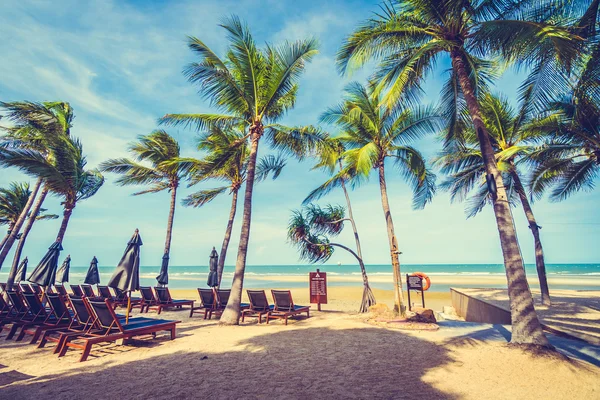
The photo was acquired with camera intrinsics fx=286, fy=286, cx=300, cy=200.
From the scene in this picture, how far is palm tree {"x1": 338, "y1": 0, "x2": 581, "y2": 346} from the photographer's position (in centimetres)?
531

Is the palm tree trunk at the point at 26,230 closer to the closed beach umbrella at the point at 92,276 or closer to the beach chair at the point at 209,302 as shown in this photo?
the closed beach umbrella at the point at 92,276

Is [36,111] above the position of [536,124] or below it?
above

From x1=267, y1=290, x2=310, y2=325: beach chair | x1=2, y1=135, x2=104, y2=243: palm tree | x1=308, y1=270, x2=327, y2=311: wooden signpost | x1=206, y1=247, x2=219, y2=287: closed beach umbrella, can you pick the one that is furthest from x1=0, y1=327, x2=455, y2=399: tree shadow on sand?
x1=2, y1=135, x2=104, y2=243: palm tree

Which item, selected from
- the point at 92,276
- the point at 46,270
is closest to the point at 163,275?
the point at 92,276

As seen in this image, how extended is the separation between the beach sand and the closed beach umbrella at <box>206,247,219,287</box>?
5.05m

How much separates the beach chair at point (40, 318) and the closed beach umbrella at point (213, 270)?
17.2 ft

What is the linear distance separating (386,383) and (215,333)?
474 centimetres

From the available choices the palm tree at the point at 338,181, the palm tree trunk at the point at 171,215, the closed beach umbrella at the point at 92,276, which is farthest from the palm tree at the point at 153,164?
the palm tree at the point at 338,181

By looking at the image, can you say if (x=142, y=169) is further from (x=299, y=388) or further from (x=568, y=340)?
(x=568, y=340)

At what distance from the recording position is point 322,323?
27.6ft

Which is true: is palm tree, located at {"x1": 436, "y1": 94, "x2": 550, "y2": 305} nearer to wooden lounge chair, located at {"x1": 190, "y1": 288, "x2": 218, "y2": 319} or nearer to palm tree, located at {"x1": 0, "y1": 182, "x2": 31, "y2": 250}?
wooden lounge chair, located at {"x1": 190, "y1": 288, "x2": 218, "y2": 319}

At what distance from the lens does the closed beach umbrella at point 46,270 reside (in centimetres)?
809

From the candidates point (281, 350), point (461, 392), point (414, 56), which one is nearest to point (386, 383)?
point (461, 392)

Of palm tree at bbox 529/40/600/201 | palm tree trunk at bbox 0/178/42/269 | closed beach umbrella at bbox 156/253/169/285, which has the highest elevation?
palm tree at bbox 529/40/600/201
